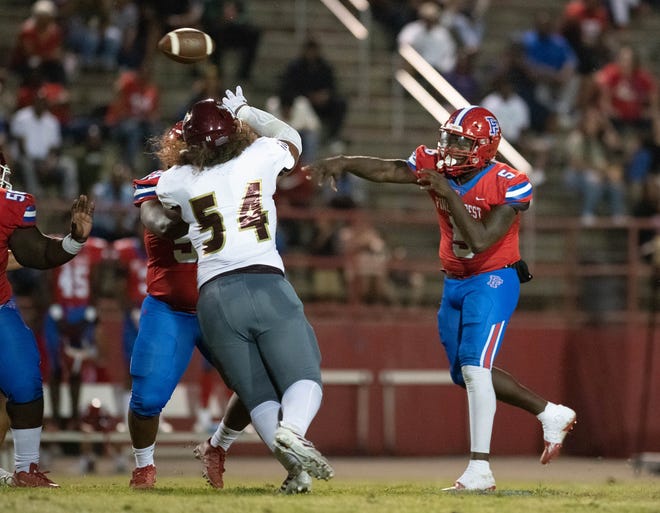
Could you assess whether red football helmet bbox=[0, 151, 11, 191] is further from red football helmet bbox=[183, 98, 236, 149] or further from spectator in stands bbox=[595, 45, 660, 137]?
spectator in stands bbox=[595, 45, 660, 137]

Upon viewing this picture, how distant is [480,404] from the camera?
766cm

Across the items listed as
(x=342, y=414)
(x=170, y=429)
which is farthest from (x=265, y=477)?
(x=342, y=414)

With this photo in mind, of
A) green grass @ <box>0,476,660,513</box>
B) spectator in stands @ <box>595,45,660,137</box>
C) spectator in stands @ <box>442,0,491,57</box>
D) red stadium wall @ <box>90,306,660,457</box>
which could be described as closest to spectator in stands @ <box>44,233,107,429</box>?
red stadium wall @ <box>90,306,660,457</box>

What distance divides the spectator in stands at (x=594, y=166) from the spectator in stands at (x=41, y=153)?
19.5ft

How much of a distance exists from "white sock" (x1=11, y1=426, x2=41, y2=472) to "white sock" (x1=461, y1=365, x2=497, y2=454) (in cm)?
249

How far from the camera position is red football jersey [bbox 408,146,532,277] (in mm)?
7824

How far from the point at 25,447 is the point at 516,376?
301 inches

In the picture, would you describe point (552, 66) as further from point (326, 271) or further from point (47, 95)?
point (47, 95)

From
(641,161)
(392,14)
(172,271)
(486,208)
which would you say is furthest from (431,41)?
(172,271)

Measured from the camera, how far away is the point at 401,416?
47.4ft

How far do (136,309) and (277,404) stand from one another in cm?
583

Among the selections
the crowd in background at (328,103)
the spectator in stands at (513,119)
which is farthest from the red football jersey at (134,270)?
the spectator in stands at (513,119)

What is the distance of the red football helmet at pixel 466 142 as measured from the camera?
25.9 ft

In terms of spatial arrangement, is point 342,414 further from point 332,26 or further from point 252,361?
point 252,361
